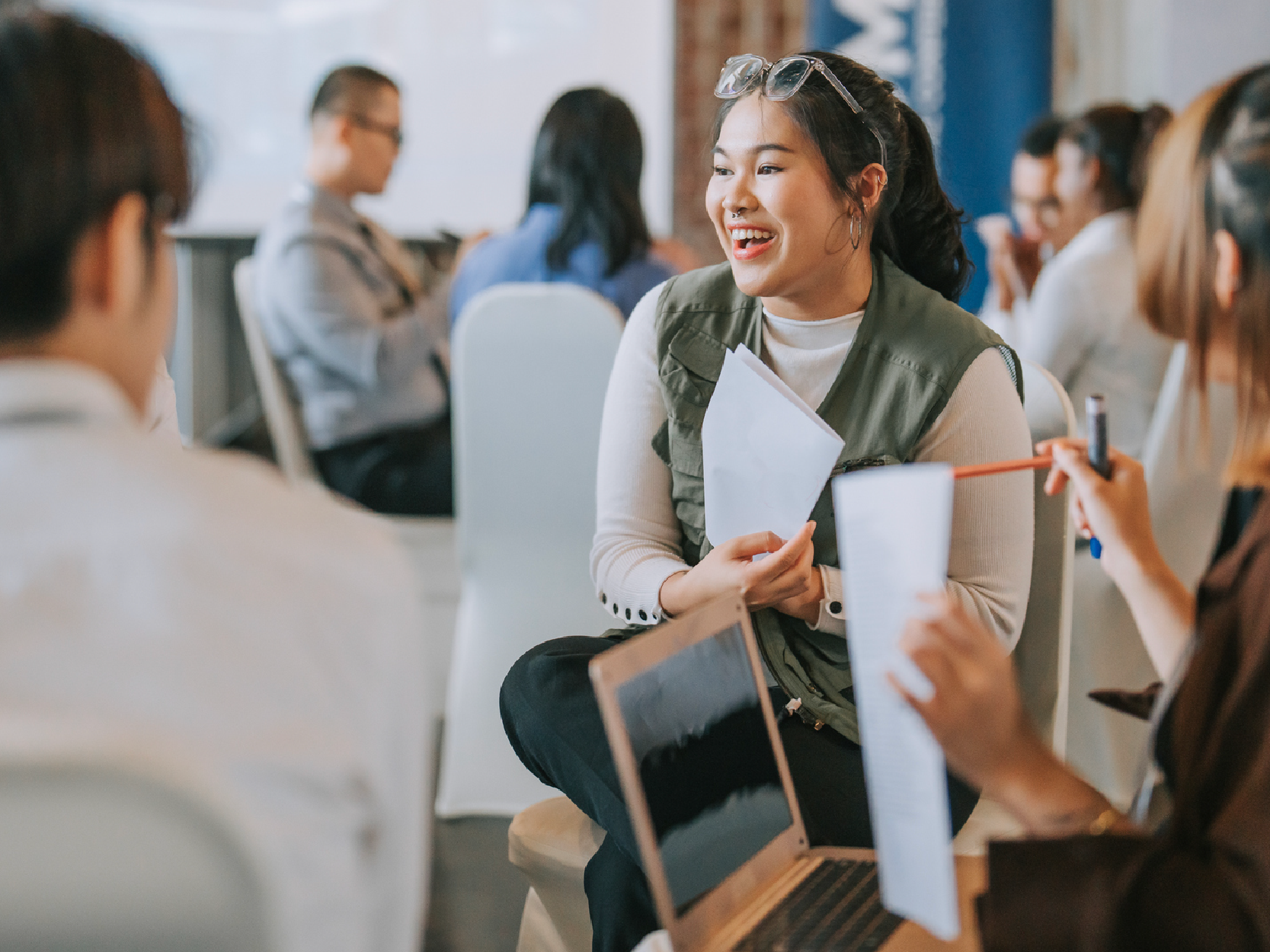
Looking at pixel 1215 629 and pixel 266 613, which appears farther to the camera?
pixel 1215 629

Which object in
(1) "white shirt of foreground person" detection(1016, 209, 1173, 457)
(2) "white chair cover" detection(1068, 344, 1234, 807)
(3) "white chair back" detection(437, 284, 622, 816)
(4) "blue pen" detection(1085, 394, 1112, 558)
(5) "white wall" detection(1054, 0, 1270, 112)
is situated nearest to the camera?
(4) "blue pen" detection(1085, 394, 1112, 558)

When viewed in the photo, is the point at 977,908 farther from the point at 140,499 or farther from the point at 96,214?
the point at 96,214

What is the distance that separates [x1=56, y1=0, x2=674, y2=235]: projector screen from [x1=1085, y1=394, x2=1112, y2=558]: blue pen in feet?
12.7

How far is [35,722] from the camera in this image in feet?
1.52

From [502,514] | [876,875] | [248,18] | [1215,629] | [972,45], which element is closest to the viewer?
[1215,629]

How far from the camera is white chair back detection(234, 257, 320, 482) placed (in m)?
2.58

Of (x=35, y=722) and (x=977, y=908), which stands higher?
(x=35, y=722)

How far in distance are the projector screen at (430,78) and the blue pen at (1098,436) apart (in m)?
3.88

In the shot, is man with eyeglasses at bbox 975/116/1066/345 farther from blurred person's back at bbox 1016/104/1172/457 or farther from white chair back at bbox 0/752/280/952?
white chair back at bbox 0/752/280/952

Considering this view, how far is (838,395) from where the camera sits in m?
1.23

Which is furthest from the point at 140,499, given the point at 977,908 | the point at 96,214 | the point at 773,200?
the point at 773,200

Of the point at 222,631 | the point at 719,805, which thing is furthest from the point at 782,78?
the point at 222,631

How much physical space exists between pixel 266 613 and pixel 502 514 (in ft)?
4.82

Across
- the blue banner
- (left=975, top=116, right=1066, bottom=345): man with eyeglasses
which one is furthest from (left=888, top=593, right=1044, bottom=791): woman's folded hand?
the blue banner
